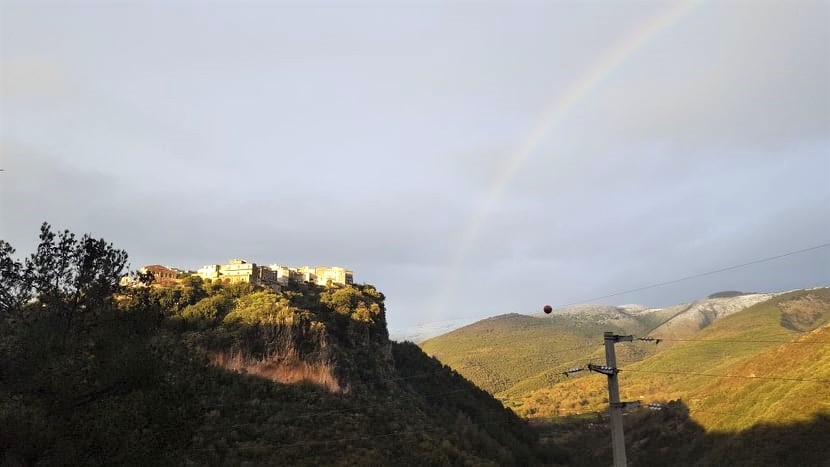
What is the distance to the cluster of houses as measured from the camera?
276 ft

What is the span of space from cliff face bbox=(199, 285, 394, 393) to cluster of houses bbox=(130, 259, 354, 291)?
14.5m

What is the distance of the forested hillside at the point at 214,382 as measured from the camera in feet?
68.5

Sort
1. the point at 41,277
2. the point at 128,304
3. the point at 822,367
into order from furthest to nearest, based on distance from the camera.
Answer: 1. the point at 822,367
2. the point at 128,304
3. the point at 41,277

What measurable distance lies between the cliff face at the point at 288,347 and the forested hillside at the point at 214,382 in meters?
0.17

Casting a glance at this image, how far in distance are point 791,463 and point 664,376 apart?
131m

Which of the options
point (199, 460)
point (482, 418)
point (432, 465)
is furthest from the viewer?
point (482, 418)

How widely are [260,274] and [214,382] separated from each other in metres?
40.1

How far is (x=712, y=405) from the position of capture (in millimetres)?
100438

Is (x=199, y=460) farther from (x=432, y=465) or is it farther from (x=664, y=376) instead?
(x=664, y=376)

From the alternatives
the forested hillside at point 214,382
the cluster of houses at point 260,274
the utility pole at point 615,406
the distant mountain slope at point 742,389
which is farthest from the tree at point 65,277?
the distant mountain slope at point 742,389

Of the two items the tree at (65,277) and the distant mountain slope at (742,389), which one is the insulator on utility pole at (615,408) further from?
the distant mountain slope at (742,389)

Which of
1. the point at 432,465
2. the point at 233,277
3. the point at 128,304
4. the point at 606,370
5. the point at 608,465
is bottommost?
the point at 608,465

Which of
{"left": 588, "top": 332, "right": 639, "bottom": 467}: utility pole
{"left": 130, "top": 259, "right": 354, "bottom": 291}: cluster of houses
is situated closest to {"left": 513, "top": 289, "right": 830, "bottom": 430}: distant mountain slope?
{"left": 588, "top": 332, "right": 639, "bottom": 467}: utility pole

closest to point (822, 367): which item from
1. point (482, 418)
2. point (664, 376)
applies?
point (482, 418)
